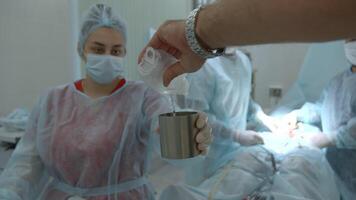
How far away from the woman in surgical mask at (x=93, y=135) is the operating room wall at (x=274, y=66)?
1.84 meters

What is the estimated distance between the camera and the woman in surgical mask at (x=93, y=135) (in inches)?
45.8

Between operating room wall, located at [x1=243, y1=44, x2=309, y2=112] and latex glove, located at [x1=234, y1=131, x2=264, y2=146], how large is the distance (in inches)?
45.3

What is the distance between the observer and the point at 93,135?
118 centimetres

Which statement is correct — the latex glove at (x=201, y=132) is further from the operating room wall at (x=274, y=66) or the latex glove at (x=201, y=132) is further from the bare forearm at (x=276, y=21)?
the operating room wall at (x=274, y=66)

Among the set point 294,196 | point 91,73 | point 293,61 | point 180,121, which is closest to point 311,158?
point 294,196

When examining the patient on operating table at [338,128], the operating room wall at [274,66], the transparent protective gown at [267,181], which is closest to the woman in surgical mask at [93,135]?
the transparent protective gown at [267,181]

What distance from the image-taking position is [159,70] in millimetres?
840

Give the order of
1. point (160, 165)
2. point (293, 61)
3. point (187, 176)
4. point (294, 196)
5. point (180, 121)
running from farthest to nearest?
point (293, 61) → point (160, 165) → point (187, 176) → point (294, 196) → point (180, 121)

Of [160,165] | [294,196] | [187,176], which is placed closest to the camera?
[294,196]

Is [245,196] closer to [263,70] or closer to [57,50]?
[57,50]

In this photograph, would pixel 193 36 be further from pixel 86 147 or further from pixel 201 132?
pixel 86 147

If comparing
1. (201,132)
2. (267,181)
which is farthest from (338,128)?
(201,132)

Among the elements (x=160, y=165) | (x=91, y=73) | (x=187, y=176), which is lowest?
(x=160, y=165)

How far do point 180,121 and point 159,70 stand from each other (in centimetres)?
15
